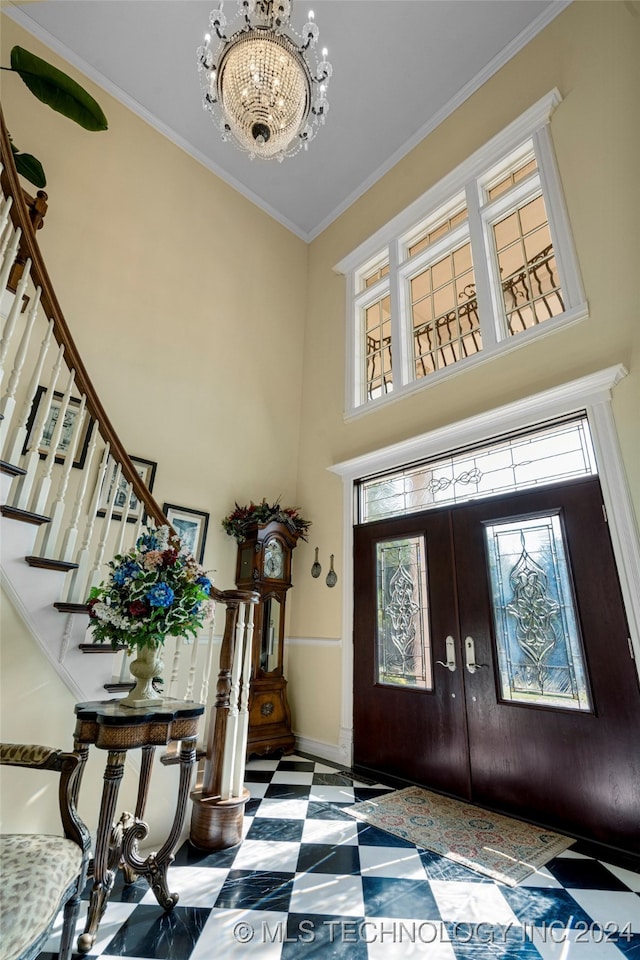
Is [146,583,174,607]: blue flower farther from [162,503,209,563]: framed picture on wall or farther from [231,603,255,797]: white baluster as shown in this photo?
[162,503,209,563]: framed picture on wall

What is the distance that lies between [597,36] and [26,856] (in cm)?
586

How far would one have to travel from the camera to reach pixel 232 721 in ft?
7.90

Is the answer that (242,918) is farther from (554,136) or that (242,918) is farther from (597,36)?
(597,36)

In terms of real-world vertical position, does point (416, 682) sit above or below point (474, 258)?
below

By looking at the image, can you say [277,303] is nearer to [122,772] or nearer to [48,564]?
[48,564]

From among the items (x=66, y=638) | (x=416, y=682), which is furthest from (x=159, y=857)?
(x=416, y=682)

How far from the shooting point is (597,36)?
3434 millimetres

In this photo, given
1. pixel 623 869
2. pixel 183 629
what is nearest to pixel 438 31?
pixel 183 629

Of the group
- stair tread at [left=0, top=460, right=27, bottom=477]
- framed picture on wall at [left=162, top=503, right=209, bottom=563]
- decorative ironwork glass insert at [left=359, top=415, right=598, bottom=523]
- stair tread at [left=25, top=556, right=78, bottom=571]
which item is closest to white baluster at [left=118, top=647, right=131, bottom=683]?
stair tread at [left=25, top=556, right=78, bottom=571]

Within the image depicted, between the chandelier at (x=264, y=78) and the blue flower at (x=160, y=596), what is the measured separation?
253 centimetres

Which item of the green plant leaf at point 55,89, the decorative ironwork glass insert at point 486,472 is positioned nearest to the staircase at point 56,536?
the green plant leaf at point 55,89

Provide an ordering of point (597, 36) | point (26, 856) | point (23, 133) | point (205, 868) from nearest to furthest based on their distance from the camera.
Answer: point (26, 856)
point (205, 868)
point (597, 36)
point (23, 133)

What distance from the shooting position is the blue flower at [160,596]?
71.4 inches

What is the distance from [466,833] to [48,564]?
267 cm
